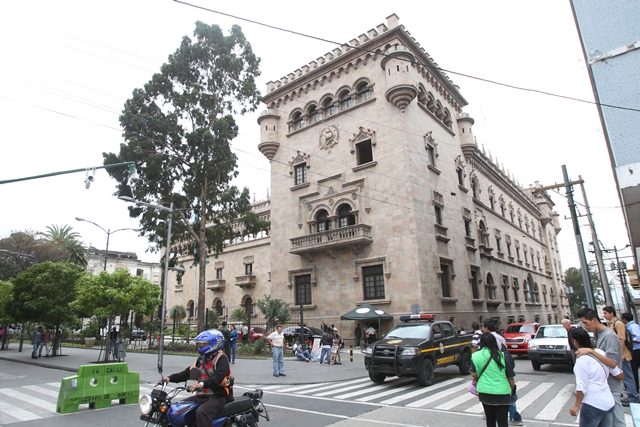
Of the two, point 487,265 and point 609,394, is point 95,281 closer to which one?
point 609,394

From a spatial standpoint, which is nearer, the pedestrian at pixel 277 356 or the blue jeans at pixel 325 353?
the pedestrian at pixel 277 356

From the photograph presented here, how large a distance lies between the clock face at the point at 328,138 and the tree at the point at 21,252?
112ft

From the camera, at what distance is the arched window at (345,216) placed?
26611 mm

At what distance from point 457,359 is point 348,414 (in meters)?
6.64

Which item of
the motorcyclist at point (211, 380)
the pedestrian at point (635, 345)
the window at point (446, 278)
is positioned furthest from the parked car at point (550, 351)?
the motorcyclist at point (211, 380)

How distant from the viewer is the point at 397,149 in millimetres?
25000

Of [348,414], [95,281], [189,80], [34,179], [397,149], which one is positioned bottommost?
[348,414]

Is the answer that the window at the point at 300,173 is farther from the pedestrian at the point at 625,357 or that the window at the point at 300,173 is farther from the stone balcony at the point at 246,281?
the pedestrian at the point at 625,357

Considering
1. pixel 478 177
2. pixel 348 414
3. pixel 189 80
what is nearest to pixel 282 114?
pixel 189 80

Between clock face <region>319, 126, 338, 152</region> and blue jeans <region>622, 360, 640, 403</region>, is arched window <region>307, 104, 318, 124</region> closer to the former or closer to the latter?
clock face <region>319, 126, 338, 152</region>

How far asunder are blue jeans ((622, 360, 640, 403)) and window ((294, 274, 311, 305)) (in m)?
20.4

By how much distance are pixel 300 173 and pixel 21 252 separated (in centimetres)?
3423

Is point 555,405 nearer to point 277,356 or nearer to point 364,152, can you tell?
point 277,356

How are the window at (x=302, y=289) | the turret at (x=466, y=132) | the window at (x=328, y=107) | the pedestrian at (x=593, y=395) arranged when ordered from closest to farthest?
the pedestrian at (x=593, y=395)
the window at (x=302, y=289)
the window at (x=328, y=107)
the turret at (x=466, y=132)
